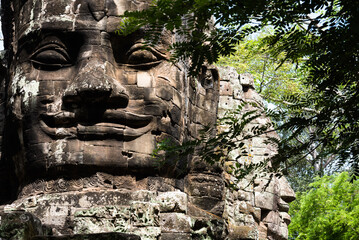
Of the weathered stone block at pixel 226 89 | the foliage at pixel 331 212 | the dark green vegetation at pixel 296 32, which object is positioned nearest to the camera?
the dark green vegetation at pixel 296 32

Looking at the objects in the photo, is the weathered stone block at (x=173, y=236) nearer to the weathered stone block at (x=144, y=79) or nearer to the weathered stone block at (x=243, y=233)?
the weathered stone block at (x=144, y=79)

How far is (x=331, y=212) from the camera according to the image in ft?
65.4

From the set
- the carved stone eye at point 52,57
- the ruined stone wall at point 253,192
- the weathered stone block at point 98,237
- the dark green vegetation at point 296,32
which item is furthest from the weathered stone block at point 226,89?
the weathered stone block at point 98,237

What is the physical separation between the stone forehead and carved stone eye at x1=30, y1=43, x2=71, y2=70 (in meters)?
0.23

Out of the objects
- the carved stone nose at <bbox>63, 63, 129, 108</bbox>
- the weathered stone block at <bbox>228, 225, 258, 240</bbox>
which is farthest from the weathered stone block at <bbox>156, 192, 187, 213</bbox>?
the weathered stone block at <bbox>228, 225, 258, 240</bbox>

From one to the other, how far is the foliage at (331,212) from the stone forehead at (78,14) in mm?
13146

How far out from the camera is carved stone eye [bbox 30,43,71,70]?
7.43 metres

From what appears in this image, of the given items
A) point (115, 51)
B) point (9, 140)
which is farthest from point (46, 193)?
point (115, 51)

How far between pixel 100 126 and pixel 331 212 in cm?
1435

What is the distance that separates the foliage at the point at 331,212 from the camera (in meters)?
19.1

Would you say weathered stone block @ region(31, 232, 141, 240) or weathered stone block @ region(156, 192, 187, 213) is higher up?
weathered stone block @ region(156, 192, 187, 213)

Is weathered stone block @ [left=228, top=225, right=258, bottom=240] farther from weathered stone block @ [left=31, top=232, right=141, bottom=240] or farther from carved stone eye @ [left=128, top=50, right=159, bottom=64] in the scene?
weathered stone block @ [left=31, top=232, right=141, bottom=240]

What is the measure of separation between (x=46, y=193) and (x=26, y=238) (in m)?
2.30

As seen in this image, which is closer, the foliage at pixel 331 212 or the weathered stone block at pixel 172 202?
the weathered stone block at pixel 172 202
